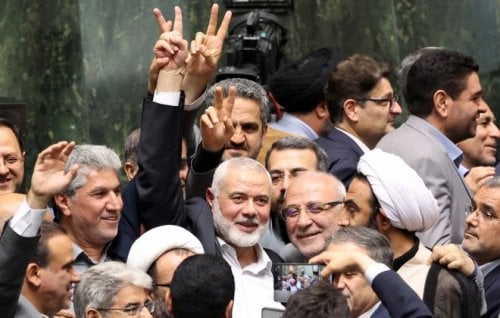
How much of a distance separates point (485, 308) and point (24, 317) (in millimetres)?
1959

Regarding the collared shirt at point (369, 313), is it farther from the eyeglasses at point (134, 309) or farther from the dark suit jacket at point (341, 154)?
the dark suit jacket at point (341, 154)

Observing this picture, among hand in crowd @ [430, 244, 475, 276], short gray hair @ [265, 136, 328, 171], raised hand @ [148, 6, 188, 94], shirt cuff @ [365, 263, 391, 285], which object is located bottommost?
hand in crowd @ [430, 244, 475, 276]

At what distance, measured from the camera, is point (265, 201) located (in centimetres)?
892

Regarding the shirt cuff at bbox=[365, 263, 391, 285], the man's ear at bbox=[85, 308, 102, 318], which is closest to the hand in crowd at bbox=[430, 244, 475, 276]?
the shirt cuff at bbox=[365, 263, 391, 285]

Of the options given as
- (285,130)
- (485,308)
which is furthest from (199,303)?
(285,130)

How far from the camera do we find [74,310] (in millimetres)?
7863

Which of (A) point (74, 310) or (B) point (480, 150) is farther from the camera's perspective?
(B) point (480, 150)

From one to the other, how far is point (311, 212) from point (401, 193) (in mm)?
676

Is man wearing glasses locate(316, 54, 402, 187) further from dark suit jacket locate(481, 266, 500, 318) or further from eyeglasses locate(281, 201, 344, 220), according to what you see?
dark suit jacket locate(481, 266, 500, 318)

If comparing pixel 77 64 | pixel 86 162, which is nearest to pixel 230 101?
pixel 86 162

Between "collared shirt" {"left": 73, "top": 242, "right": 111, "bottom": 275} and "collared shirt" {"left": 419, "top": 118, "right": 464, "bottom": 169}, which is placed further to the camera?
"collared shirt" {"left": 419, "top": 118, "right": 464, "bottom": 169}

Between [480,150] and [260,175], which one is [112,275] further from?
[480,150]

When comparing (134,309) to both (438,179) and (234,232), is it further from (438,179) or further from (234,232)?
(438,179)

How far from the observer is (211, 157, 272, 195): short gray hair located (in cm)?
890
